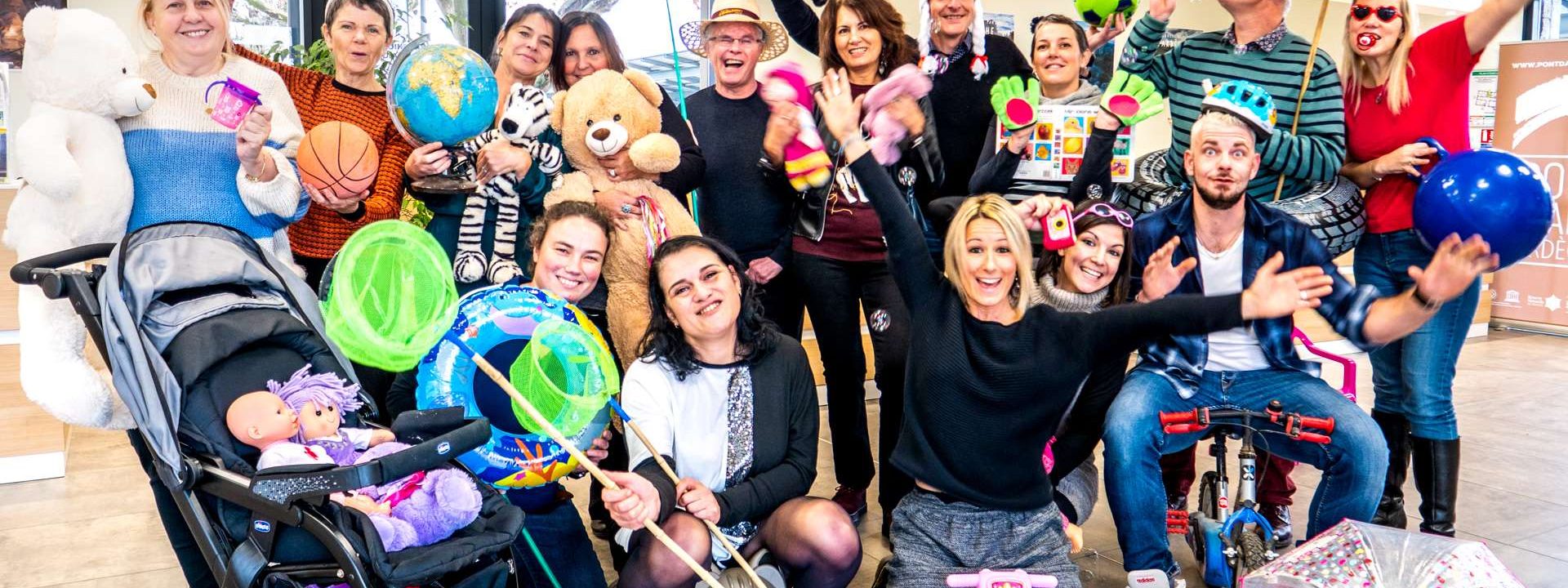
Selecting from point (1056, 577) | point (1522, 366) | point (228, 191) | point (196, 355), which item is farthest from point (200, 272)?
point (1522, 366)

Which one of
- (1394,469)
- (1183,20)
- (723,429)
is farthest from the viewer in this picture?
(1183,20)

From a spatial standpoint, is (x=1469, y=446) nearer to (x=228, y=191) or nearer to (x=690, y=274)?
(x=690, y=274)

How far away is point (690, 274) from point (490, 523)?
661mm

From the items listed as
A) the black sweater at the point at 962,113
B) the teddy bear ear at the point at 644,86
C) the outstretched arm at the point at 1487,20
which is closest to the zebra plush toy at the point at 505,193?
the teddy bear ear at the point at 644,86

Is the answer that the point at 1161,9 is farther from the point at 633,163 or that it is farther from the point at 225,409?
the point at 225,409

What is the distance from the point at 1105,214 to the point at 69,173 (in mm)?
2126

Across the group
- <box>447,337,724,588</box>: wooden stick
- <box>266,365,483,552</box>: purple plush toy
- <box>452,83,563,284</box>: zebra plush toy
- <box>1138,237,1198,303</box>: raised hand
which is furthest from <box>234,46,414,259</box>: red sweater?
<box>1138,237,1198,303</box>: raised hand

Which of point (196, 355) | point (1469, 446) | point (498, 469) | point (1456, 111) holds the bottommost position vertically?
point (1469, 446)

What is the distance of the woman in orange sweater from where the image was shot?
2.71m

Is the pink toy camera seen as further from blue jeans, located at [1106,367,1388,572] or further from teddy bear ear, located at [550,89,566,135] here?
Answer: teddy bear ear, located at [550,89,566,135]

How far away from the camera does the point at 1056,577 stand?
7.21 ft

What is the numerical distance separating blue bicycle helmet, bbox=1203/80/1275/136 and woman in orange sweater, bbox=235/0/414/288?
73.7 inches

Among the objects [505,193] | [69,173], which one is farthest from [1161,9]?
[69,173]

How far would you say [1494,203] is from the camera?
7.47ft
